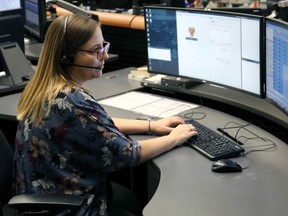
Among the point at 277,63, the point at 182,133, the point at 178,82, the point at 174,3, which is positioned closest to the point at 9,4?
the point at 174,3

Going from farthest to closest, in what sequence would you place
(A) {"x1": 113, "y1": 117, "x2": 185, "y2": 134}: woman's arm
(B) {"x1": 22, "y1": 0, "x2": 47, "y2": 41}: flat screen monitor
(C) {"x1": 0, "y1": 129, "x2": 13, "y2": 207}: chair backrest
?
(B) {"x1": 22, "y1": 0, "x2": 47, "y2": 41}: flat screen monitor, (A) {"x1": 113, "y1": 117, "x2": 185, "y2": 134}: woman's arm, (C) {"x1": 0, "y1": 129, "x2": 13, "y2": 207}: chair backrest

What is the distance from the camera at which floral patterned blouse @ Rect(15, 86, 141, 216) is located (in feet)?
5.31

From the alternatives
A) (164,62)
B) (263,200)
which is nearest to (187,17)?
(164,62)

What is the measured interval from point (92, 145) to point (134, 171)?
1.12 meters

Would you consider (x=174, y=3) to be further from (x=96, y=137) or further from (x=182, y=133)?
(x=96, y=137)

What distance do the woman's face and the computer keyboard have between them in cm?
47

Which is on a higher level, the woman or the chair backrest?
the woman

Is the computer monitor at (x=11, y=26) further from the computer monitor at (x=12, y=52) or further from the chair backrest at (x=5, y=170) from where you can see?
the chair backrest at (x=5, y=170)

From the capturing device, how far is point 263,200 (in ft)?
4.80

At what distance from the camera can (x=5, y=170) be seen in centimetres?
187

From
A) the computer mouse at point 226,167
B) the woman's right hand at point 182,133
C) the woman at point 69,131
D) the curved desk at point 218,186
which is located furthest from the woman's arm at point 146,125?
the computer mouse at point 226,167

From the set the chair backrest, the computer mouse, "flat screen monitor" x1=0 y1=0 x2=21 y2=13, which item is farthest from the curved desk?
"flat screen monitor" x1=0 y1=0 x2=21 y2=13

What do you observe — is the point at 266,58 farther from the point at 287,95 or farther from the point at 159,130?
the point at 159,130

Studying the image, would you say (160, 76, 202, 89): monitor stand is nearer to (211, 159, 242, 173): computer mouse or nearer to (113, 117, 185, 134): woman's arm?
(113, 117, 185, 134): woman's arm
